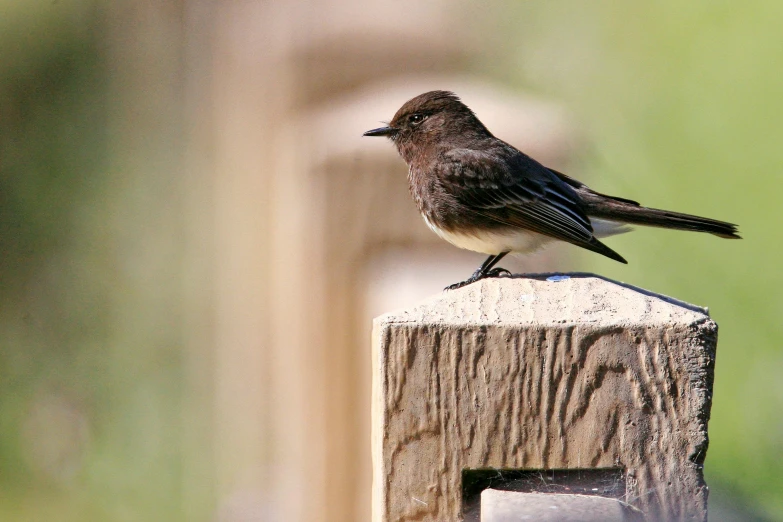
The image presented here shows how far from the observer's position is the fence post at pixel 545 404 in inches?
58.6

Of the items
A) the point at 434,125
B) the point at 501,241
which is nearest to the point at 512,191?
the point at 501,241

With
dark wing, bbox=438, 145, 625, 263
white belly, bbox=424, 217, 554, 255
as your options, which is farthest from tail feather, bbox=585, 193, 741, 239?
white belly, bbox=424, 217, 554, 255

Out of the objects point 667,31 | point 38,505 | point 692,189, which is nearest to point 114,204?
point 38,505

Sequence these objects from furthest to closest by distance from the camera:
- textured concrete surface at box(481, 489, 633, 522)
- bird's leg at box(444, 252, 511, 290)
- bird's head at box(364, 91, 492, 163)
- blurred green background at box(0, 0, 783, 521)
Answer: blurred green background at box(0, 0, 783, 521) → bird's head at box(364, 91, 492, 163) → bird's leg at box(444, 252, 511, 290) → textured concrete surface at box(481, 489, 633, 522)

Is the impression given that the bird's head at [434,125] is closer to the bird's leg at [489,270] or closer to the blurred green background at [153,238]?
the bird's leg at [489,270]

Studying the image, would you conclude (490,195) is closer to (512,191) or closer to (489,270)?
→ (512,191)

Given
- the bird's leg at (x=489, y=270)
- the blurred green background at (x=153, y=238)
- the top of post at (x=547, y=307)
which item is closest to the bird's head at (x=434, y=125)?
the bird's leg at (x=489, y=270)

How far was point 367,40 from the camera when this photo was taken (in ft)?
13.0

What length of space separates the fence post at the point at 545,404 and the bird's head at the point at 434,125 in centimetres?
241

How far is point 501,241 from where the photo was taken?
3564 mm

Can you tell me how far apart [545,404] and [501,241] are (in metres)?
2.09

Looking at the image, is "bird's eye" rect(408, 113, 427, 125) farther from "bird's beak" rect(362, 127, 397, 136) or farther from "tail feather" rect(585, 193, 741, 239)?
"tail feather" rect(585, 193, 741, 239)

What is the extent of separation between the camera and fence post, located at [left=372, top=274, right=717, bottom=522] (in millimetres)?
1488

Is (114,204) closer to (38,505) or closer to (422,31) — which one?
(38,505)
